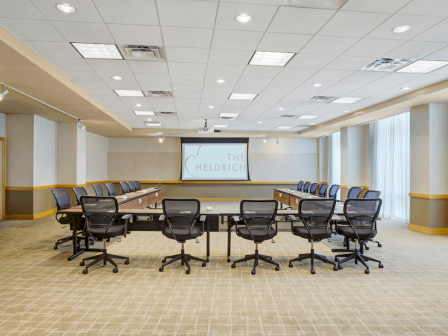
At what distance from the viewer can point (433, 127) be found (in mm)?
6094

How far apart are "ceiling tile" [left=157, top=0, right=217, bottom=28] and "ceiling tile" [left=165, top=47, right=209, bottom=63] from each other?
2.15ft

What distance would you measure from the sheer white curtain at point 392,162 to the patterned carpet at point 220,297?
334 centimetres

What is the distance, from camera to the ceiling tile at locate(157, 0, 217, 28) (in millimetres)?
2717

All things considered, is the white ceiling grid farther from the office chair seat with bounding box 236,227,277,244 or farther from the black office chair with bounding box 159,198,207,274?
the office chair seat with bounding box 236,227,277,244

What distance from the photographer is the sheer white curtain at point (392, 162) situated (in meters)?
7.61

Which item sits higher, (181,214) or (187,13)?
(187,13)

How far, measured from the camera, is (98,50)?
3.83 metres

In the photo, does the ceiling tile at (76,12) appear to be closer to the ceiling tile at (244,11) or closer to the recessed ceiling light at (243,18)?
the ceiling tile at (244,11)

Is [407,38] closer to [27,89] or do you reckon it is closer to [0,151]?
[27,89]

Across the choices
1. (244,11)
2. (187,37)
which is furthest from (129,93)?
(244,11)

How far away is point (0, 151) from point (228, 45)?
7009mm

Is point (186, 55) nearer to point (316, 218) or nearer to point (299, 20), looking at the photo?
point (299, 20)

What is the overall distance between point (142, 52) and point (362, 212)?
144 inches

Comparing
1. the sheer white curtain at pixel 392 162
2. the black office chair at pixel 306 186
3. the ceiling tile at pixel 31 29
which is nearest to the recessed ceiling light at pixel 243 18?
the ceiling tile at pixel 31 29
